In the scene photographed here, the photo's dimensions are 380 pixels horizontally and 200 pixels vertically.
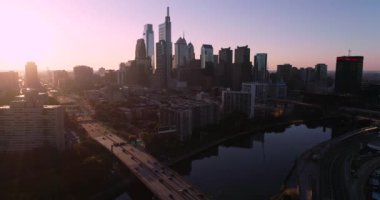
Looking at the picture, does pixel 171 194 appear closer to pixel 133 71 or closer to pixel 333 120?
pixel 333 120

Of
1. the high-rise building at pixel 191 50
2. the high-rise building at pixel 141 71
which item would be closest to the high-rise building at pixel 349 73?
the high-rise building at pixel 141 71

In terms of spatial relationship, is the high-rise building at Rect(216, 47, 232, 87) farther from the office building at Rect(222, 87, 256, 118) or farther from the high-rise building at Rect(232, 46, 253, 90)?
the office building at Rect(222, 87, 256, 118)

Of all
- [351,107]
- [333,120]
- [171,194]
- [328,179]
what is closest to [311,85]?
[351,107]

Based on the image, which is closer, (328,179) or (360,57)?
(328,179)

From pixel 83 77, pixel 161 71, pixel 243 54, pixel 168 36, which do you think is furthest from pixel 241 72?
pixel 83 77

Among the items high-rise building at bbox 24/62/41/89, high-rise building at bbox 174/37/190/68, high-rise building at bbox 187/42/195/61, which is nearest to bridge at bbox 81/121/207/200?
high-rise building at bbox 24/62/41/89

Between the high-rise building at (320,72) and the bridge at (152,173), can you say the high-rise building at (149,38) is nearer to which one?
the high-rise building at (320,72)
